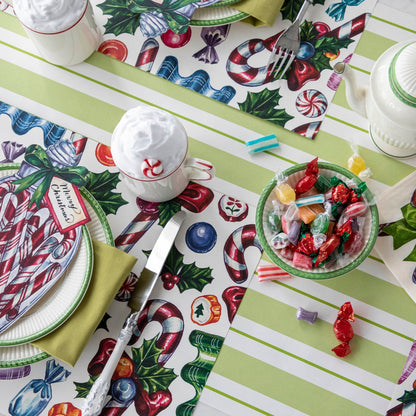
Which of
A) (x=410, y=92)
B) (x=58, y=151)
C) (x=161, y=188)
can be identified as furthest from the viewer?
(x=58, y=151)

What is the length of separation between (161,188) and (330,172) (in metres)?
0.34

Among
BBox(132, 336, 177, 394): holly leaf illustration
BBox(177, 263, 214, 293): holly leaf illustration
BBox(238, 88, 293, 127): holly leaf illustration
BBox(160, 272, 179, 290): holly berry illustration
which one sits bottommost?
BBox(132, 336, 177, 394): holly leaf illustration

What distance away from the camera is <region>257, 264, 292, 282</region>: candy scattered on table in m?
1.16

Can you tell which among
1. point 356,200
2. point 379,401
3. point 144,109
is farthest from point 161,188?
point 379,401

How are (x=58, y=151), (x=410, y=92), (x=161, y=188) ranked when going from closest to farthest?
(x=410, y=92)
(x=161, y=188)
(x=58, y=151)

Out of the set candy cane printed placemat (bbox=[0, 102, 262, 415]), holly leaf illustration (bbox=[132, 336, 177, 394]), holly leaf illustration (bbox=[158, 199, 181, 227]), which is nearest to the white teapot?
candy cane printed placemat (bbox=[0, 102, 262, 415])

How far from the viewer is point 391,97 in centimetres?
103

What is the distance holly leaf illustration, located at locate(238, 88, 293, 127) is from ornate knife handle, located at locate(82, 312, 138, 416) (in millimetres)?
508

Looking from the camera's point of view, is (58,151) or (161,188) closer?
(161,188)

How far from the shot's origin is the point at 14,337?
108 cm

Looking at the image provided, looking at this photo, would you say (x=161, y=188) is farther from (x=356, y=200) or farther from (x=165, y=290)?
(x=356, y=200)

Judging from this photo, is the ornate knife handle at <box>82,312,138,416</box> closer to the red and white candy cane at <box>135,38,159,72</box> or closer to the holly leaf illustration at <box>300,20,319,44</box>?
the red and white candy cane at <box>135,38,159,72</box>

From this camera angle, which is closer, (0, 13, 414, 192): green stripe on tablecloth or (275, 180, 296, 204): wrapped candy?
(275, 180, 296, 204): wrapped candy

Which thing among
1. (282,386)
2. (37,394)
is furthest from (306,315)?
(37,394)
